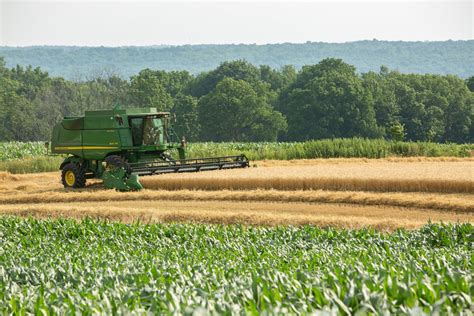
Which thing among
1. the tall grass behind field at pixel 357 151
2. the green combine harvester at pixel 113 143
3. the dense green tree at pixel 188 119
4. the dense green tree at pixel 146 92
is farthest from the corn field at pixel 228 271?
the dense green tree at pixel 146 92

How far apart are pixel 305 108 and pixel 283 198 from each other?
54.7 meters

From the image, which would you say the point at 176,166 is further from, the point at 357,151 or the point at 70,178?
the point at 357,151

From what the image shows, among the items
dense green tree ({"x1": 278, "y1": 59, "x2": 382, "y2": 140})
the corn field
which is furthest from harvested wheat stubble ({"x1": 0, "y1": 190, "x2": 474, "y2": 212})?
dense green tree ({"x1": 278, "y1": 59, "x2": 382, "y2": 140})

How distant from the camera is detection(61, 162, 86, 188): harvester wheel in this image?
93.3ft

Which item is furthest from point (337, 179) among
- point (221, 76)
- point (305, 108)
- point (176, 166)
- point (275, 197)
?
point (221, 76)

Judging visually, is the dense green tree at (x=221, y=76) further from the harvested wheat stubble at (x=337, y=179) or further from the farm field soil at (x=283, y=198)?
the harvested wheat stubble at (x=337, y=179)

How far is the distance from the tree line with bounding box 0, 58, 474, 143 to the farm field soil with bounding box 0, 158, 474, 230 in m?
46.9

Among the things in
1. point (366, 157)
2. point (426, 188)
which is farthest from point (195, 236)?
point (366, 157)

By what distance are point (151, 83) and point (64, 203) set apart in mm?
61649

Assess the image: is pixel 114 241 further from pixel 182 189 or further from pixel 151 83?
pixel 151 83

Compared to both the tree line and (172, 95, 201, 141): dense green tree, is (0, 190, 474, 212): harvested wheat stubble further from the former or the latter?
(172, 95, 201, 141): dense green tree

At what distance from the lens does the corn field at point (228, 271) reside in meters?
6.22

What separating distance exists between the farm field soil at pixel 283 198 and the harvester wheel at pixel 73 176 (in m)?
0.44

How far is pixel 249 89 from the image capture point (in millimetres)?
84250
